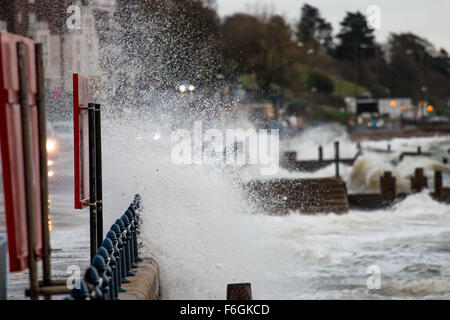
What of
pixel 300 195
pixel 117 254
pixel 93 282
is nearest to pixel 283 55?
pixel 300 195

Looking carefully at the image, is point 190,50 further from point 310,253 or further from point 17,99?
point 17,99

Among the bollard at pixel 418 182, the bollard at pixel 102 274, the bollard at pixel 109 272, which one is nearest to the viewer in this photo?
the bollard at pixel 102 274

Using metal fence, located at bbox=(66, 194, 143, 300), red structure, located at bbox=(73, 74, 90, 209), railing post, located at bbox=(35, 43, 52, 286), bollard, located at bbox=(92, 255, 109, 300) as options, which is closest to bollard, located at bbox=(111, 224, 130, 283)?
metal fence, located at bbox=(66, 194, 143, 300)

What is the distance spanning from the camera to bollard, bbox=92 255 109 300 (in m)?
5.05

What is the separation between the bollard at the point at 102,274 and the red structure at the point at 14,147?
479 millimetres

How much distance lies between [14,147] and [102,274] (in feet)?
3.77

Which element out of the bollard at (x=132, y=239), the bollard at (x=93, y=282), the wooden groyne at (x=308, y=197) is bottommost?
the wooden groyne at (x=308, y=197)

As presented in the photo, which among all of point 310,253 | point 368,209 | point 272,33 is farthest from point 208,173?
point 272,33

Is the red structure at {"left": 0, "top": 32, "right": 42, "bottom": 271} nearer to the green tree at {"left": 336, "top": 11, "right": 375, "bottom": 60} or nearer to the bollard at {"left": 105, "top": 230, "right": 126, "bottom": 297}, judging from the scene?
the bollard at {"left": 105, "top": 230, "right": 126, "bottom": 297}

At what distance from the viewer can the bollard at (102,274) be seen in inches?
199

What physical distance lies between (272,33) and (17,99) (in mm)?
63038

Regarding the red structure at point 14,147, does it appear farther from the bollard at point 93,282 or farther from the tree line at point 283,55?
the tree line at point 283,55

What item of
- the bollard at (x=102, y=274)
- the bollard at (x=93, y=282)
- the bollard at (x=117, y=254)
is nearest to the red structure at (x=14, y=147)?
the bollard at (x=93, y=282)

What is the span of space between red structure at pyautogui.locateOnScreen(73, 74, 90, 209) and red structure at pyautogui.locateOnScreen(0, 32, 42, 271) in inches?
57.6
